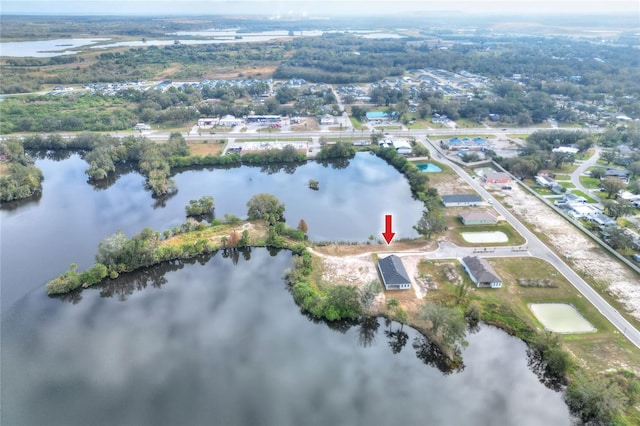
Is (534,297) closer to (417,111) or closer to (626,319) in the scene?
(626,319)

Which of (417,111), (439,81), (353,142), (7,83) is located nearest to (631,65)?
(439,81)

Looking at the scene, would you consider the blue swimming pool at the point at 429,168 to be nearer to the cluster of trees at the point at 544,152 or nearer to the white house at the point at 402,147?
the white house at the point at 402,147

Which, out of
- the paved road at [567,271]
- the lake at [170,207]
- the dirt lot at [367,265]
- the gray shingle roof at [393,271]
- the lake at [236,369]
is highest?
the gray shingle roof at [393,271]

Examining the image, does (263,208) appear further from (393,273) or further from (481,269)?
(481,269)

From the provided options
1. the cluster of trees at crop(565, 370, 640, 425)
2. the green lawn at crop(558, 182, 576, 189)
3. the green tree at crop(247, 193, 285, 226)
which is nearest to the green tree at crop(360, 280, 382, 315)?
the cluster of trees at crop(565, 370, 640, 425)

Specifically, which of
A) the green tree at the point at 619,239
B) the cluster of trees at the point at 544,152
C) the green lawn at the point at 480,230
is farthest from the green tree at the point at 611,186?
the green lawn at the point at 480,230
